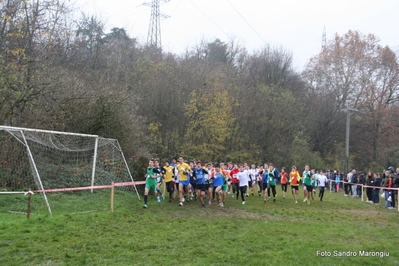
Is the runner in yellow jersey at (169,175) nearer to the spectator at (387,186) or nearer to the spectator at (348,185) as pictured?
the spectator at (387,186)

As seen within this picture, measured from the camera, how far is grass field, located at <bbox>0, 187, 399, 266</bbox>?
756 centimetres

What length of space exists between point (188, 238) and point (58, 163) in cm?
927

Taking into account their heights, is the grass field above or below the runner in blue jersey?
below

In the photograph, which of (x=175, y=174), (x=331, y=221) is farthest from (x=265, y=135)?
(x=331, y=221)

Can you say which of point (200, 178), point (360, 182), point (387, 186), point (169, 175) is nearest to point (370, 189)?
point (387, 186)

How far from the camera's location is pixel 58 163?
53.7ft

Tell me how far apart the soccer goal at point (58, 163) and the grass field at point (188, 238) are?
6.28 ft

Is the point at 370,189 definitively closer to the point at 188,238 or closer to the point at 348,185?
the point at 348,185

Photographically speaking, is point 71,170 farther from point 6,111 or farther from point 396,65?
point 396,65

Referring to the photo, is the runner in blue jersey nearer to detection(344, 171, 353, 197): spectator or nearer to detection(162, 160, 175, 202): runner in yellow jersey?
detection(162, 160, 175, 202): runner in yellow jersey

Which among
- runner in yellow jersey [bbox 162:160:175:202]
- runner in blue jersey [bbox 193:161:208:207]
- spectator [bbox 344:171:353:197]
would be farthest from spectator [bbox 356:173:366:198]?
runner in yellow jersey [bbox 162:160:175:202]

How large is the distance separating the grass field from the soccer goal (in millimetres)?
1915

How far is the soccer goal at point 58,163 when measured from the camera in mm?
14328

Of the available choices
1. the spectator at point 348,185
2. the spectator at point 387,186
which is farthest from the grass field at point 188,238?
the spectator at point 348,185
